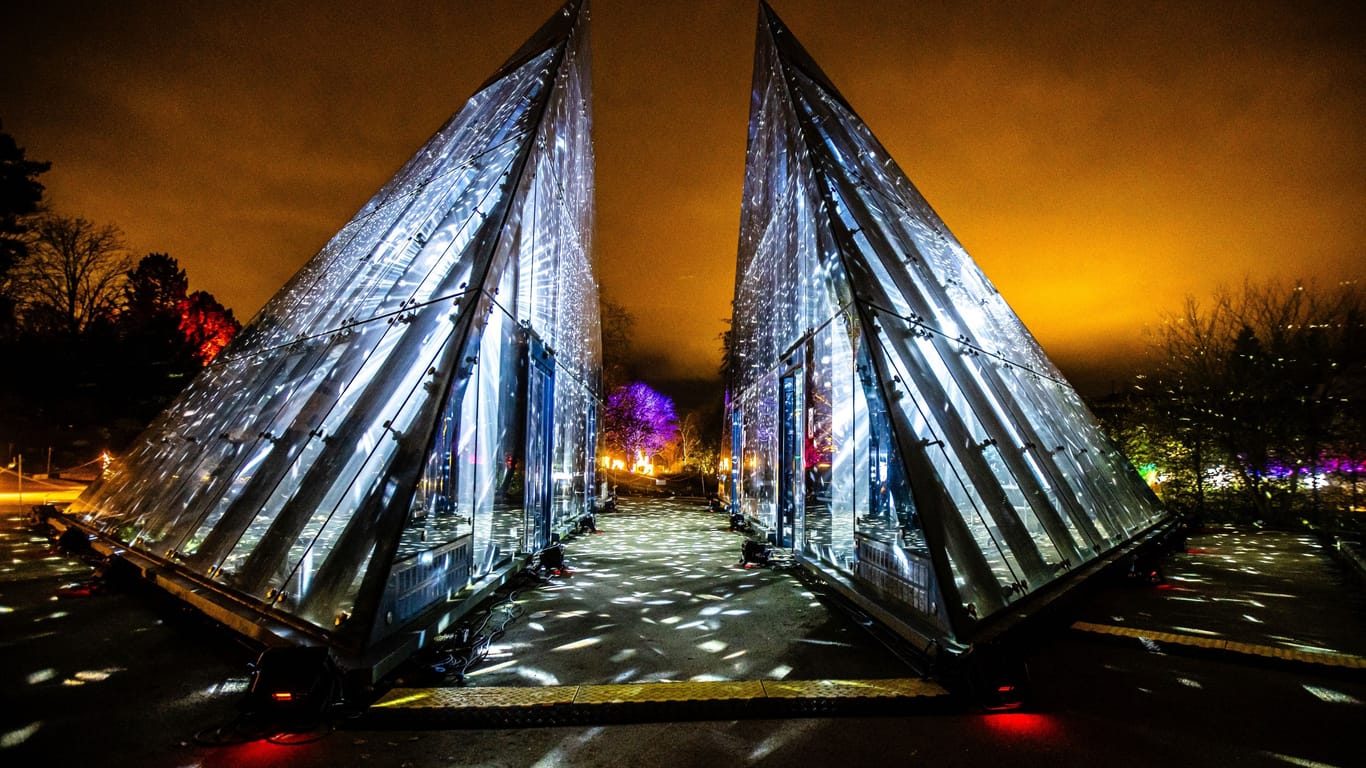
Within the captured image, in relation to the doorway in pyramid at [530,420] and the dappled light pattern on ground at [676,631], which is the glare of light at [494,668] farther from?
the doorway in pyramid at [530,420]

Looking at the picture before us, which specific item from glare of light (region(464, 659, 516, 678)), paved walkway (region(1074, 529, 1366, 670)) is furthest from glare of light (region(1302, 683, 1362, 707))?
glare of light (region(464, 659, 516, 678))

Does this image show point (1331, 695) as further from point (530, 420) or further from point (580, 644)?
point (530, 420)

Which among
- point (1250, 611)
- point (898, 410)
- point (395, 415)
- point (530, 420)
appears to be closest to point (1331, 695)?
point (1250, 611)

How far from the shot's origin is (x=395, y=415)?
3.97 meters

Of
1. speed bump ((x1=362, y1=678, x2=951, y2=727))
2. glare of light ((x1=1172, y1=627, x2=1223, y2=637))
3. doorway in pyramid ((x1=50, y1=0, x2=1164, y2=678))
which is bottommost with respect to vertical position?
glare of light ((x1=1172, y1=627, x2=1223, y2=637))

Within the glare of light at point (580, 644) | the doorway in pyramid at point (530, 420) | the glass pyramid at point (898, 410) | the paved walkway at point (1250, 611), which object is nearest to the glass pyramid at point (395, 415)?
the doorway in pyramid at point (530, 420)

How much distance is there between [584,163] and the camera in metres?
11.8

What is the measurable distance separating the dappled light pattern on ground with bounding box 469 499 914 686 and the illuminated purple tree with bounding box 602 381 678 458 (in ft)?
70.5

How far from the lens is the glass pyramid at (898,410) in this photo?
4.07 metres

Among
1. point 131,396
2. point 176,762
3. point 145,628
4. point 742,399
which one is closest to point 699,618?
point 176,762

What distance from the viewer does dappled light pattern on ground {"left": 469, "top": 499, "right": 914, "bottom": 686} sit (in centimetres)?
378

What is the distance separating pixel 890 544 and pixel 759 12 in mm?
8815

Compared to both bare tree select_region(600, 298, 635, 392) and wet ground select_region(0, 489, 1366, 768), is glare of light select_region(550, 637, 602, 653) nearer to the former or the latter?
wet ground select_region(0, 489, 1366, 768)

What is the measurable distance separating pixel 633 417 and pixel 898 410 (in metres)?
30.2
